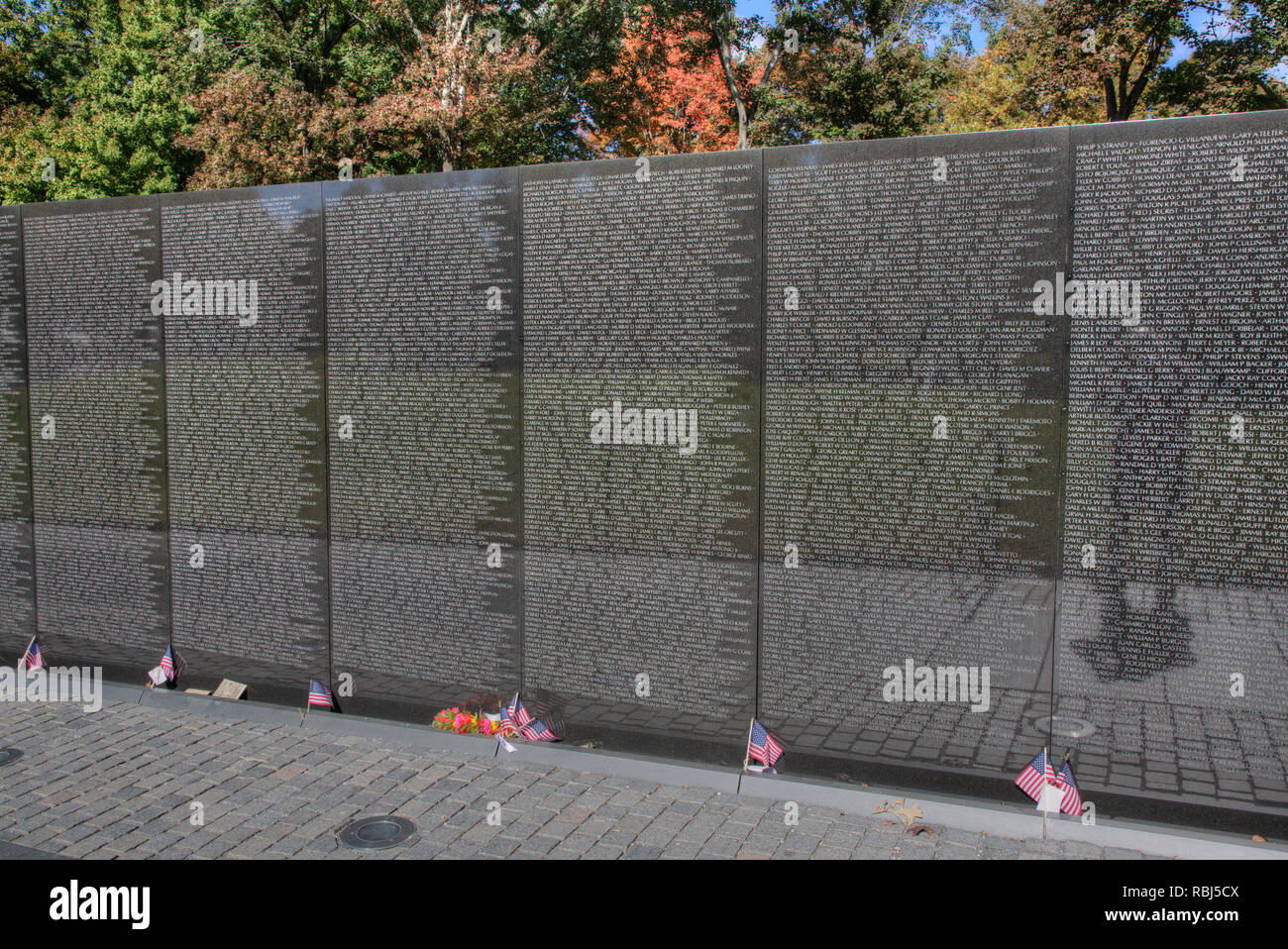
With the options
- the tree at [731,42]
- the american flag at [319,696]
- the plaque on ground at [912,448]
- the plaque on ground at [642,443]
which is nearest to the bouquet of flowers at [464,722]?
the plaque on ground at [642,443]

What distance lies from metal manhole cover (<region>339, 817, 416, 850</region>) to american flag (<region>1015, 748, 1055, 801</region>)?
3450mm

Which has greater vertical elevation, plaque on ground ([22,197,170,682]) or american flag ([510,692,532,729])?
plaque on ground ([22,197,170,682])

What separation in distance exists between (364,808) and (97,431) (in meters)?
4.45

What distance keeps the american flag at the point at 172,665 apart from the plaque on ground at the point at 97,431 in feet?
0.48

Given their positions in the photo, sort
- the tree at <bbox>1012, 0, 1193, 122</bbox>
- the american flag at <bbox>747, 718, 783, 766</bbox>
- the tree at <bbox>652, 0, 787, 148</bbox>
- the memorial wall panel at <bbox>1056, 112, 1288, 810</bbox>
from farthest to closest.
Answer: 1. the tree at <bbox>652, 0, 787, 148</bbox>
2. the tree at <bbox>1012, 0, 1193, 122</bbox>
3. the american flag at <bbox>747, 718, 783, 766</bbox>
4. the memorial wall panel at <bbox>1056, 112, 1288, 810</bbox>

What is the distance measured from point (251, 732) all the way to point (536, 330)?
11.9 feet

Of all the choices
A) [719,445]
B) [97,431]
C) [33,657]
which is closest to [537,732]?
[719,445]

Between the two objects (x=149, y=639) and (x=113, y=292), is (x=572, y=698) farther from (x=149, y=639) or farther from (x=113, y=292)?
(x=113, y=292)

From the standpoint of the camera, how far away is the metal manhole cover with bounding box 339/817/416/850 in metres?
5.26

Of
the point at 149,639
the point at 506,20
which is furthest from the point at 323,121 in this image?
the point at 149,639

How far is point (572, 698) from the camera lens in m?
6.64

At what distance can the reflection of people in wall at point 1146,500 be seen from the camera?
5.16m

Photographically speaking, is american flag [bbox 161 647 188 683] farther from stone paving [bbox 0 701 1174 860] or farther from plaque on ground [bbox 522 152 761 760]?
plaque on ground [bbox 522 152 761 760]

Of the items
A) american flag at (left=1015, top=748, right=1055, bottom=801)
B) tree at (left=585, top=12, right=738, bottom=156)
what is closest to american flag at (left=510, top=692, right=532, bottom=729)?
american flag at (left=1015, top=748, right=1055, bottom=801)
